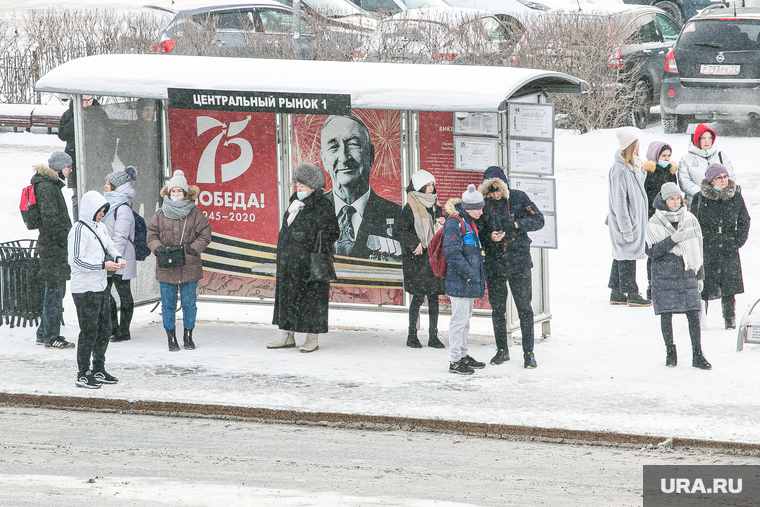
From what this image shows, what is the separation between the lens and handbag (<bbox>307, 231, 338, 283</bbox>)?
9328 mm

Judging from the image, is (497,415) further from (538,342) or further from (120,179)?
(120,179)

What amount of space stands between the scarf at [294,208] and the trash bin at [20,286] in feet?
8.69

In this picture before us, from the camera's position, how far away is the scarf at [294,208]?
9438 millimetres

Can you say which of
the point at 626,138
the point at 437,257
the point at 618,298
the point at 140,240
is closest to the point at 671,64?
the point at 626,138

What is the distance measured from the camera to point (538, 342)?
985 centimetres

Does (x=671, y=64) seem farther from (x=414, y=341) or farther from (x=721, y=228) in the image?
(x=414, y=341)

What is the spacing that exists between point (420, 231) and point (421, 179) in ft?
1.55

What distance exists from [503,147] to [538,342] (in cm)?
189

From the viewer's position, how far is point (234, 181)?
35.1 ft

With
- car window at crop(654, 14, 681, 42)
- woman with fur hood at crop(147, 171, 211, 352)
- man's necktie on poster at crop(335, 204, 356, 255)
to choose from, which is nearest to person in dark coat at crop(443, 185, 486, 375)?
man's necktie on poster at crop(335, 204, 356, 255)

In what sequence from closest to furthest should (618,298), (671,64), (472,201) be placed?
(472,201), (618,298), (671,64)

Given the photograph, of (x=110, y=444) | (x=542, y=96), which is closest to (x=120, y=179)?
(x=110, y=444)

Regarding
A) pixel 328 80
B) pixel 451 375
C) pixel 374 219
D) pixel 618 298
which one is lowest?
pixel 451 375

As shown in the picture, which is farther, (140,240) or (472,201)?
(140,240)
